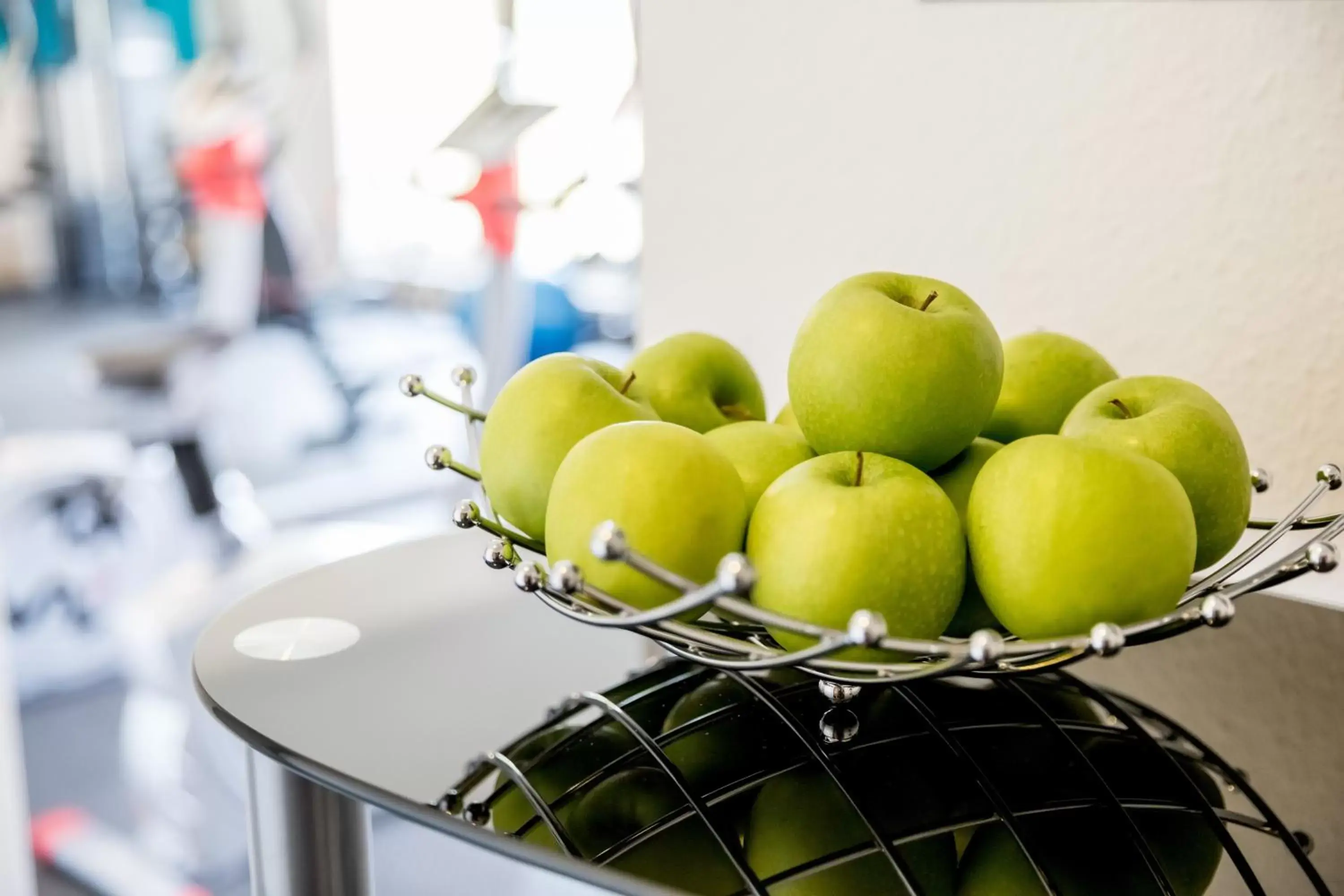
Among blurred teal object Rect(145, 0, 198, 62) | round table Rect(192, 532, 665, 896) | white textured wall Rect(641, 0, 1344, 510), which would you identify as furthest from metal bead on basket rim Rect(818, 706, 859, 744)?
blurred teal object Rect(145, 0, 198, 62)

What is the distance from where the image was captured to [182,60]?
10.9 ft

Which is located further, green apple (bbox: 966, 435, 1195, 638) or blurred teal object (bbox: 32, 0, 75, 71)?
blurred teal object (bbox: 32, 0, 75, 71)

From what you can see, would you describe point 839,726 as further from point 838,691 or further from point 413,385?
point 413,385

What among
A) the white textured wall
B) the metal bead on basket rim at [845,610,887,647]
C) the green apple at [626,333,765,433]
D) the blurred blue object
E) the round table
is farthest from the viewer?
the blurred blue object

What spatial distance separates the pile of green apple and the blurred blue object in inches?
113

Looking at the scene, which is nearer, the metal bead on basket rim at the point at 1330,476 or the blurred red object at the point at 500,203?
the metal bead on basket rim at the point at 1330,476

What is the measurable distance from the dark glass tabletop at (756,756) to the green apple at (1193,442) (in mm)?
93

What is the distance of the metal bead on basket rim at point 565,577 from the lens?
36 cm

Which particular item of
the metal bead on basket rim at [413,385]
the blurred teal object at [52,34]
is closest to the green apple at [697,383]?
the metal bead on basket rim at [413,385]

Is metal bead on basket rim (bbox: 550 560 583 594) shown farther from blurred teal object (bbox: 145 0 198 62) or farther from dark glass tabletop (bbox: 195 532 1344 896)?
blurred teal object (bbox: 145 0 198 62)

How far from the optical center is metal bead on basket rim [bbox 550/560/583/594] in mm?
356

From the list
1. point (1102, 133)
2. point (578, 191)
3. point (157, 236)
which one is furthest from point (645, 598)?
point (157, 236)

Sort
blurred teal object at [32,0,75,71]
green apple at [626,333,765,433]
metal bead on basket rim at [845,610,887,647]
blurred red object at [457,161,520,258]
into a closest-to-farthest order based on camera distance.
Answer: metal bead on basket rim at [845,610,887,647] < green apple at [626,333,765,433] < blurred teal object at [32,0,75,71] < blurred red object at [457,161,520,258]

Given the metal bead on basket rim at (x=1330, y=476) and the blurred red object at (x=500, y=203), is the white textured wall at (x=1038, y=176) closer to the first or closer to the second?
the metal bead on basket rim at (x=1330, y=476)
